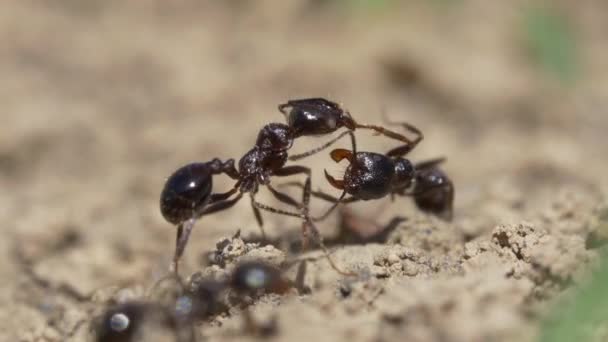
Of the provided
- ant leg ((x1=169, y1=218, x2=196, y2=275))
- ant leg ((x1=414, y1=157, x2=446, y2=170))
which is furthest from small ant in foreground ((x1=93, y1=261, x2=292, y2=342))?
ant leg ((x1=414, y1=157, x2=446, y2=170))

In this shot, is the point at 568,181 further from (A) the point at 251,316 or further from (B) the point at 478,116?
(A) the point at 251,316

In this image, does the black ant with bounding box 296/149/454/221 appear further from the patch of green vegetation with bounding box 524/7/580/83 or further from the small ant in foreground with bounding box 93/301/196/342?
the patch of green vegetation with bounding box 524/7/580/83

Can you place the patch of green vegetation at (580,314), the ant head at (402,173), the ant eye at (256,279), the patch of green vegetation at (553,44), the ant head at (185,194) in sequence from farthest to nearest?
the patch of green vegetation at (553,44)
the ant head at (402,173)
the ant head at (185,194)
the ant eye at (256,279)
the patch of green vegetation at (580,314)

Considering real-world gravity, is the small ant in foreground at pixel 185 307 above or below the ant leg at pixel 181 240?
below

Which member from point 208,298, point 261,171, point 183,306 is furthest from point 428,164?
point 183,306

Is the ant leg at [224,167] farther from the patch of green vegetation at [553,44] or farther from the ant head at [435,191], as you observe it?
the patch of green vegetation at [553,44]

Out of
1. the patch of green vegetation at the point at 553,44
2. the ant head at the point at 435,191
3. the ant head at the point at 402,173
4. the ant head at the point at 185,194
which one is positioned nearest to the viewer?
the ant head at the point at 185,194

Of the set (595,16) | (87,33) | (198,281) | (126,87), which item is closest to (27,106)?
(126,87)

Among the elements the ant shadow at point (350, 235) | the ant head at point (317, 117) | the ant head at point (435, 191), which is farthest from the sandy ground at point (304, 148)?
the ant head at point (317, 117)
